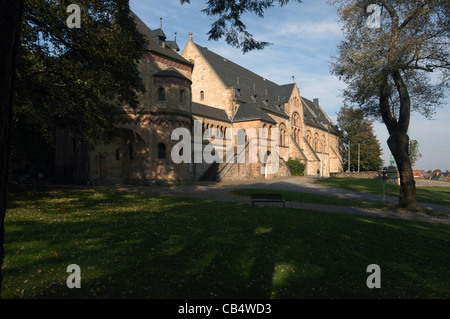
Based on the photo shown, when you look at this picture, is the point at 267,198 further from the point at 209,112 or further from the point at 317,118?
the point at 317,118

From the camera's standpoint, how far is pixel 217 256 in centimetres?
566

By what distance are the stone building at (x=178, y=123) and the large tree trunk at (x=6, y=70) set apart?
1505 centimetres

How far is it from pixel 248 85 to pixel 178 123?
24158mm

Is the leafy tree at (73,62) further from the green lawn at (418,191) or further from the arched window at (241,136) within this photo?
the arched window at (241,136)

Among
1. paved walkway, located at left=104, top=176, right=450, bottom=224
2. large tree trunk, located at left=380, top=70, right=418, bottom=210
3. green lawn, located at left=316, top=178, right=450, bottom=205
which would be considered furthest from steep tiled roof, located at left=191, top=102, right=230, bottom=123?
large tree trunk, located at left=380, top=70, right=418, bottom=210

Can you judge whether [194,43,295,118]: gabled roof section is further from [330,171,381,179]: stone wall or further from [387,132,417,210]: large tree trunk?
[387,132,417,210]: large tree trunk

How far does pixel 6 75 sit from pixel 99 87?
1065 cm

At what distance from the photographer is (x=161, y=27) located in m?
28.1

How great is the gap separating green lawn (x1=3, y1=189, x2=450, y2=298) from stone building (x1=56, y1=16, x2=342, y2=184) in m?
11.0

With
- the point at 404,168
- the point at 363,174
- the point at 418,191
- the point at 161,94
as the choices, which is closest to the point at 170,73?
the point at 161,94

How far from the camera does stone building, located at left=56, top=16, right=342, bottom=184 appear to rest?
25562mm

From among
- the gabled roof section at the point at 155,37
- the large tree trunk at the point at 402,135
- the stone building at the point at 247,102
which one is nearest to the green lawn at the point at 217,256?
the large tree trunk at the point at 402,135

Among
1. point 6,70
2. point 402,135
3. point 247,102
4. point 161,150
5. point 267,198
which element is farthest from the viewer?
point 247,102
